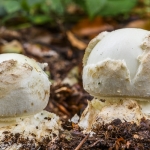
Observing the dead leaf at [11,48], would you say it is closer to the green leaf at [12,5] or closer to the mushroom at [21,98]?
the green leaf at [12,5]

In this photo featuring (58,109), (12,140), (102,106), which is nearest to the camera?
(12,140)

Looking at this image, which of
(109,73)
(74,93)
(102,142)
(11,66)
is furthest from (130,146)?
(74,93)

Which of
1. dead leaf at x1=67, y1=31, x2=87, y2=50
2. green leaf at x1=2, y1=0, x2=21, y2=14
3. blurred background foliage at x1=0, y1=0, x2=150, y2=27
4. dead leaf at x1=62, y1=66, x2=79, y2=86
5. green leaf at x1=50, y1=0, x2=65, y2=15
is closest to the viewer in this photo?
dead leaf at x1=62, y1=66, x2=79, y2=86

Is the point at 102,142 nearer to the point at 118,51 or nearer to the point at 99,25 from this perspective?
the point at 118,51

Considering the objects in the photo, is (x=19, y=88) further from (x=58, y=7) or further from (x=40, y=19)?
(x=40, y=19)

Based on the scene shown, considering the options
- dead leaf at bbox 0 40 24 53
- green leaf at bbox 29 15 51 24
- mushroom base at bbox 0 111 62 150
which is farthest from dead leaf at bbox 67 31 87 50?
mushroom base at bbox 0 111 62 150

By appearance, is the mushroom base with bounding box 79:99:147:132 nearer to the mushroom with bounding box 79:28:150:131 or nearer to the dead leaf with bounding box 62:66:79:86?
the mushroom with bounding box 79:28:150:131

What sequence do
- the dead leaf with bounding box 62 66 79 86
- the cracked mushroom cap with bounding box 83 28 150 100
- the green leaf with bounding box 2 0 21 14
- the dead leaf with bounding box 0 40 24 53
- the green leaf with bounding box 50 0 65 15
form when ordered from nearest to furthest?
1. the cracked mushroom cap with bounding box 83 28 150 100
2. the dead leaf with bounding box 62 66 79 86
3. the dead leaf with bounding box 0 40 24 53
4. the green leaf with bounding box 2 0 21 14
5. the green leaf with bounding box 50 0 65 15
